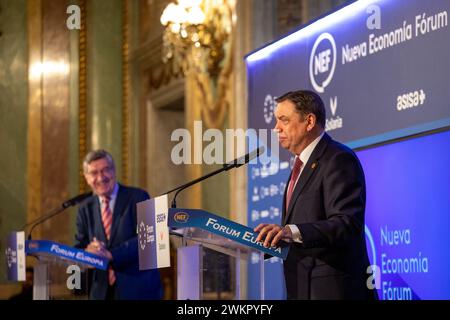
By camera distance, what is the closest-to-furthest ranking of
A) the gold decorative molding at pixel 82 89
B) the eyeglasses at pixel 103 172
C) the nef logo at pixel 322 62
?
the nef logo at pixel 322 62 < the eyeglasses at pixel 103 172 < the gold decorative molding at pixel 82 89

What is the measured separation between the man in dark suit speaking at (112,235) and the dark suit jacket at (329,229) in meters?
2.01

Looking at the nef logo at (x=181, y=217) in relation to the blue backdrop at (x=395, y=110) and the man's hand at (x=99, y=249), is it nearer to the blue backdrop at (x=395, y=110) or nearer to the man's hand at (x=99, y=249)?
the blue backdrop at (x=395, y=110)

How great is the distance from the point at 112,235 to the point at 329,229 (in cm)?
254

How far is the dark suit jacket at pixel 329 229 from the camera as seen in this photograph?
3.89 metres

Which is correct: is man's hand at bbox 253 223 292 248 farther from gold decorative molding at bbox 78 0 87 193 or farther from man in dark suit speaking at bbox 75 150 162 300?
gold decorative molding at bbox 78 0 87 193

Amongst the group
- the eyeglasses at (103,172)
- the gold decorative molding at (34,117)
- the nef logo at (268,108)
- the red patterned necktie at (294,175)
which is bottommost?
the red patterned necktie at (294,175)

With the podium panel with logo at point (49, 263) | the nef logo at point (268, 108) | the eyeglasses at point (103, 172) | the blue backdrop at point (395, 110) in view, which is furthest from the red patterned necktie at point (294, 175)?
the nef logo at point (268, 108)

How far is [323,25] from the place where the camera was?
20.1 ft

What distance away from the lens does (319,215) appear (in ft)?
13.3

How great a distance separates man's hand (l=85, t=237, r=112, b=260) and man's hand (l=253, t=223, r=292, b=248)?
211 centimetres

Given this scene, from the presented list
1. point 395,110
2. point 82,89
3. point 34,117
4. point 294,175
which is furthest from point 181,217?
point 82,89
